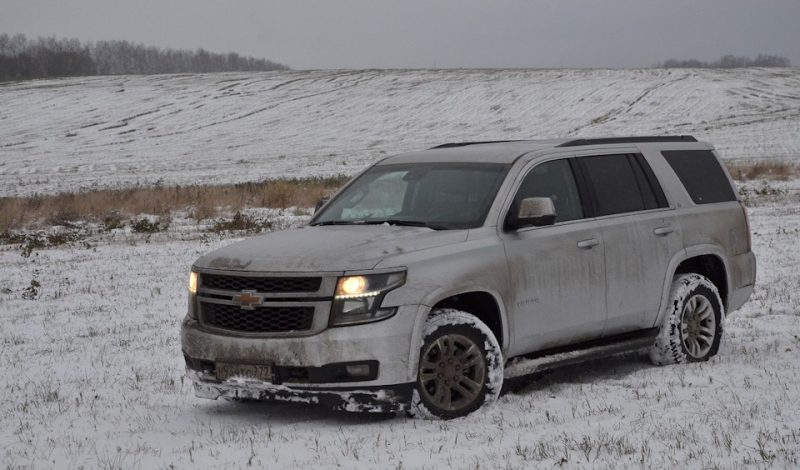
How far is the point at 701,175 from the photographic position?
8758mm

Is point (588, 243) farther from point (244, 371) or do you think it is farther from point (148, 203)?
point (148, 203)

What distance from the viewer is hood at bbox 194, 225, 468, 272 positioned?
20.3 feet

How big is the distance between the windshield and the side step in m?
0.98

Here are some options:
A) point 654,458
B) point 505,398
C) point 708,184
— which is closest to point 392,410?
point 505,398

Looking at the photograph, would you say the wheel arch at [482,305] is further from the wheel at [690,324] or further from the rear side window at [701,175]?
the rear side window at [701,175]

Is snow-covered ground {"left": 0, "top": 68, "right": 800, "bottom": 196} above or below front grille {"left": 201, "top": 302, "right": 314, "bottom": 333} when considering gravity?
below

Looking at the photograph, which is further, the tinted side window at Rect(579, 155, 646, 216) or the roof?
the tinted side window at Rect(579, 155, 646, 216)

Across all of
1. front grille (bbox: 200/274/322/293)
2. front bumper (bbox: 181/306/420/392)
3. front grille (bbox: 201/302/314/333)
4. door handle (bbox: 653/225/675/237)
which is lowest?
front bumper (bbox: 181/306/420/392)

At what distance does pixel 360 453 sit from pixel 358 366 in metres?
0.59

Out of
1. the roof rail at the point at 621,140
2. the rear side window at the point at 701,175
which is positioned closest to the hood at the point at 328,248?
the roof rail at the point at 621,140

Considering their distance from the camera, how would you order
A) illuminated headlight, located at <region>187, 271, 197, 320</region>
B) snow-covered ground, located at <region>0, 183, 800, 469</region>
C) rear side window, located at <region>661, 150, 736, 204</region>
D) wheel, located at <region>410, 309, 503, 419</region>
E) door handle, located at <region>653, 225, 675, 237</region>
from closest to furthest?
snow-covered ground, located at <region>0, 183, 800, 469</region>
wheel, located at <region>410, 309, 503, 419</region>
illuminated headlight, located at <region>187, 271, 197, 320</region>
door handle, located at <region>653, 225, 675, 237</region>
rear side window, located at <region>661, 150, 736, 204</region>

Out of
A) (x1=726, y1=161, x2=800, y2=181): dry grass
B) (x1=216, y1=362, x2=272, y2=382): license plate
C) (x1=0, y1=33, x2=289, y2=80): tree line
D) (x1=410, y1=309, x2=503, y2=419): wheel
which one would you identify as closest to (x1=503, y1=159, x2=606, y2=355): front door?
(x1=410, y1=309, x2=503, y2=419): wheel

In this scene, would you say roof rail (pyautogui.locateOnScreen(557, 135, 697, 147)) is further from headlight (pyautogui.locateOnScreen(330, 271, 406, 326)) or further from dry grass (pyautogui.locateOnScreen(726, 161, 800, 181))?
dry grass (pyautogui.locateOnScreen(726, 161, 800, 181))

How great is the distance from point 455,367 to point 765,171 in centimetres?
2653
